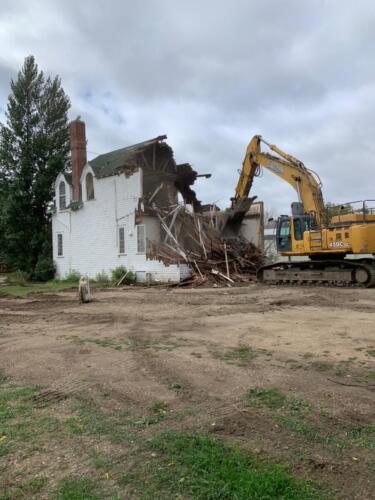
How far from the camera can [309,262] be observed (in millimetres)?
19781

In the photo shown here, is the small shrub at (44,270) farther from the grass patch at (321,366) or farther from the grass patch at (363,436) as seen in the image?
the grass patch at (363,436)

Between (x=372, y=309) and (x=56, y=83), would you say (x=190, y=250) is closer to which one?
(x=372, y=309)

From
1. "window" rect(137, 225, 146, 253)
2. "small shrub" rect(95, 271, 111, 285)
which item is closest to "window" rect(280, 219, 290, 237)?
"window" rect(137, 225, 146, 253)

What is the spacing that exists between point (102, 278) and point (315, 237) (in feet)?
42.5

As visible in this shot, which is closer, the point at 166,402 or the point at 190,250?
the point at 166,402

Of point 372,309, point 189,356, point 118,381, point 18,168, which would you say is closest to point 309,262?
point 372,309

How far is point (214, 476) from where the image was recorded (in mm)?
3379

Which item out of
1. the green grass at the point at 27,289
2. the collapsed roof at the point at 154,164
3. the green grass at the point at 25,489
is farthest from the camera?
the collapsed roof at the point at 154,164

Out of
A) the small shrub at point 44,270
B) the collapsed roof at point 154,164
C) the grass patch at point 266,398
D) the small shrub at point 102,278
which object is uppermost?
the collapsed roof at point 154,164

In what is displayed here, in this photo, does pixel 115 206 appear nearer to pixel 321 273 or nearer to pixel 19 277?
pixel 19 277

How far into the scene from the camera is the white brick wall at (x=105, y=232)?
25.1 m

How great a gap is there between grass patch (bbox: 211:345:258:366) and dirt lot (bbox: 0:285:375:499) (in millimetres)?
16

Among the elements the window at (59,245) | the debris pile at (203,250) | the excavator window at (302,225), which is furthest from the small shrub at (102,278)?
the excavator window at (302,225)

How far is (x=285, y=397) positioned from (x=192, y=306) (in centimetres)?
922
